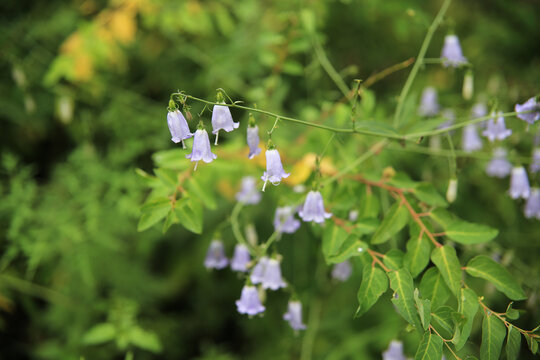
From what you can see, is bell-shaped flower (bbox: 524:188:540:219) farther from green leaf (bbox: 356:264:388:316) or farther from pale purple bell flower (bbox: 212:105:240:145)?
pale purple bell flower (bbox: 212:105:240:145)

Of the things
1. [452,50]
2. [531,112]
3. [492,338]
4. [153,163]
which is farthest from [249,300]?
[153,163]

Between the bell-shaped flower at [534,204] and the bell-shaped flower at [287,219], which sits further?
the bell-shaped flower at [534,204]

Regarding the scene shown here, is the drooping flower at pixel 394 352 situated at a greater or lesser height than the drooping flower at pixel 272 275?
lesser

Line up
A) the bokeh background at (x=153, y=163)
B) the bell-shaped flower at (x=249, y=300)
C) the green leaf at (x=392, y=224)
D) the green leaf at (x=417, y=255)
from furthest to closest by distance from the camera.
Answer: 1. the bokeh background at (x=153, y=163)
2. the bell-shaped flower at (x=249, y=300)
3. the green leaf at (x=392, y=224)
4. the green leaf at (x=417, y=255)

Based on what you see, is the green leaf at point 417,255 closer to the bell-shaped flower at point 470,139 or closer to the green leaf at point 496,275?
the green leaf at point 496,275

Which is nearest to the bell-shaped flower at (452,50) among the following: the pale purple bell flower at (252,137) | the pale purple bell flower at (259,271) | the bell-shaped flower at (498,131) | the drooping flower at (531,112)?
the bell-shaped flower at (498,131)

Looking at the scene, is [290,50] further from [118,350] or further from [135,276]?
[118,350]

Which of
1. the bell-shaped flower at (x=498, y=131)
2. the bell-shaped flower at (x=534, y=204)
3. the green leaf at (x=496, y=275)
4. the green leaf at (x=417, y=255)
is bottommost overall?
the green leaf at (x=496, y=275)

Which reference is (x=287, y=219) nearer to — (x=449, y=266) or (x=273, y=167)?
(x=273, y=167)
